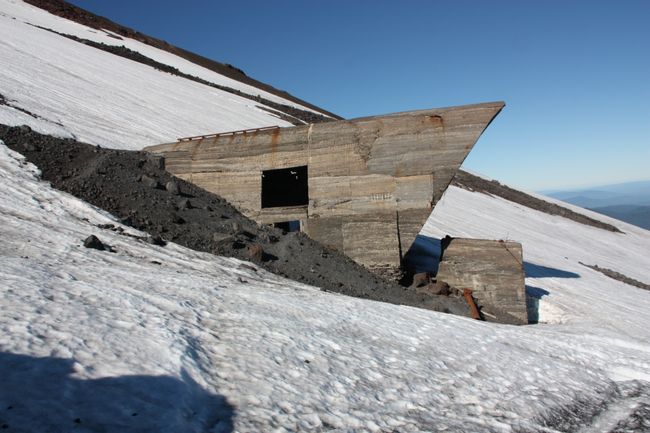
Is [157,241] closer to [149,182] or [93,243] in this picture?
[93,243]

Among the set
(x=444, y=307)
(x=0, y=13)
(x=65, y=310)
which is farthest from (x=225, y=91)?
(x=65, y=310)

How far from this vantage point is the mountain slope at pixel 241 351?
3076 mm

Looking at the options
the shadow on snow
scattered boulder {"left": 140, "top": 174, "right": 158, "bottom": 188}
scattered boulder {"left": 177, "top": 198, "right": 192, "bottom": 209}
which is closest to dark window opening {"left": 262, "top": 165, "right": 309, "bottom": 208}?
scattered boulder {"left": 177, "top": 198, "right": 192, "bottom": 209}

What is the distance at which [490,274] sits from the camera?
30.2ft

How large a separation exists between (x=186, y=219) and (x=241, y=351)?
4774 millimetres

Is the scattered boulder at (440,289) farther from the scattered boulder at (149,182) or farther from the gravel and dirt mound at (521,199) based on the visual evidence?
the gravel and dirt mound at (521,199)

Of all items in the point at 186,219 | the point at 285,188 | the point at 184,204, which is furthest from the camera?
the point at 285,188

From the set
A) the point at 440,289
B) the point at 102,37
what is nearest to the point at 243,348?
the point at 440,289

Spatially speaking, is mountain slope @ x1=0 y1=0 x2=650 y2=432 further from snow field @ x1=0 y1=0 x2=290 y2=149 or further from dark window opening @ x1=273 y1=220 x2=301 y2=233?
dark window opening @ x1=273 y1=220 x2=301 y2=233

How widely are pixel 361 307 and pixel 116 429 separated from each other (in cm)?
422

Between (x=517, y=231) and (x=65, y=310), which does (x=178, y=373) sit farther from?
(x=517, y=231)

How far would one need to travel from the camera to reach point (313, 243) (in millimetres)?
9289

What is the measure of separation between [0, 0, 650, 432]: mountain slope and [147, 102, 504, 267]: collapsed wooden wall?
8.34ft

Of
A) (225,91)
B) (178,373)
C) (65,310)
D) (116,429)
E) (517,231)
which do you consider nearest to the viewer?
(116,429)
